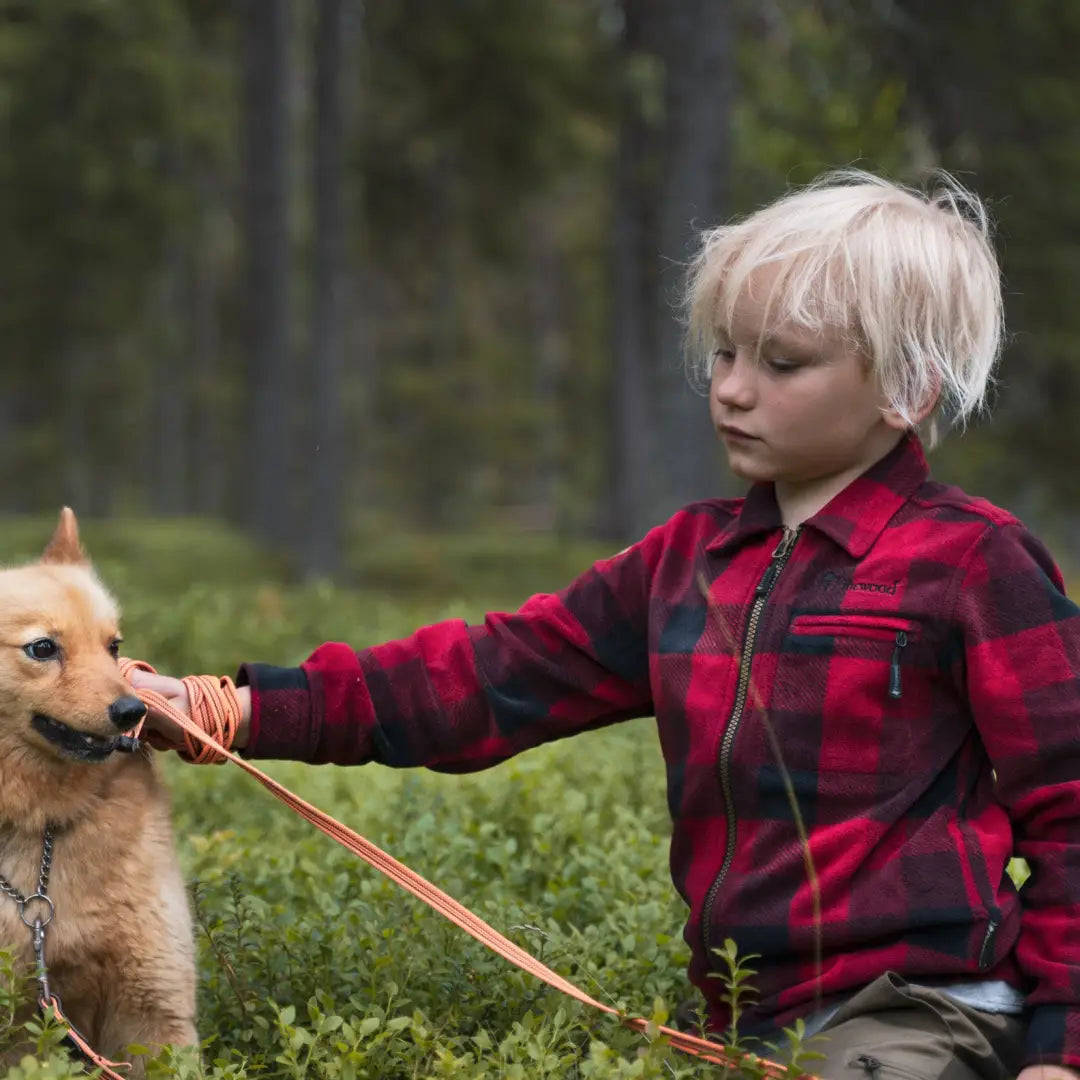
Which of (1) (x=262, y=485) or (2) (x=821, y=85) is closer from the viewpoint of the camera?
(2) (x=821, y=85)

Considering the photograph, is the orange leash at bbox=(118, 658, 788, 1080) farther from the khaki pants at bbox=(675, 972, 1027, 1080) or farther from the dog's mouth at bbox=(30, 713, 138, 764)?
the khaki pants at bbox=(675, 972, 1027, 1080)

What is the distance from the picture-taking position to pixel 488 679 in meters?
3.44

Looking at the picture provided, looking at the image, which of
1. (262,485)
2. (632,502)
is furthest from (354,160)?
(632,502)

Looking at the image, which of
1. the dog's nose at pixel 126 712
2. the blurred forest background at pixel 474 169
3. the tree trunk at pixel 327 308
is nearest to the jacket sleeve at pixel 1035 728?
the dog's nose at pixel 126 712

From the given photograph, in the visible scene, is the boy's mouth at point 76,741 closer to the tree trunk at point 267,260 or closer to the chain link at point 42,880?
the chain link at point 42,880

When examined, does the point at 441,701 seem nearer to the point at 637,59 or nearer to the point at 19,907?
the point at 19,907

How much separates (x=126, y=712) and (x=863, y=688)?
1473 millimetres

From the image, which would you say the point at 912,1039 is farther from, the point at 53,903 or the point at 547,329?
the point at 547,329

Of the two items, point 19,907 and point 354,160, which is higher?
point 354,160

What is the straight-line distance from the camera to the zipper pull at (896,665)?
293 cm

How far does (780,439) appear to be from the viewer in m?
3.09

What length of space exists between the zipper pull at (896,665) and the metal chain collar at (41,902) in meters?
1.76

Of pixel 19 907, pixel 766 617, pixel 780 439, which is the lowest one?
pixel 19 907

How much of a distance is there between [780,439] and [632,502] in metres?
19.0
